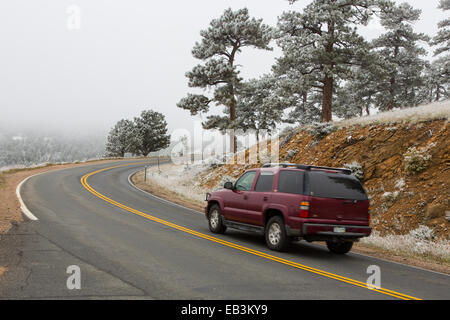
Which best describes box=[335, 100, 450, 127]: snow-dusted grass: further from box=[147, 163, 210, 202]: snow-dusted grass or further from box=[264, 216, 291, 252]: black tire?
box=[264, 216, 291, 252]: black tire

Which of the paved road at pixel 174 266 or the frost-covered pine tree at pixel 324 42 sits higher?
the frost-covered pine tree at pixel 324 42

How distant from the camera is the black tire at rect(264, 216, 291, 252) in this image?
33.2 feet

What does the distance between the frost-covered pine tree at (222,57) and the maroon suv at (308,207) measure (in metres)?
26.4

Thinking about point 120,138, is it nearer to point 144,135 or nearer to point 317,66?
point 144,135

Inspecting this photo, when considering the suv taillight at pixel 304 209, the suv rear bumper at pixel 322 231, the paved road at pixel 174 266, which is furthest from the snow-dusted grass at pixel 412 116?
the suv taillight at pixel 304 209

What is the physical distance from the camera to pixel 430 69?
3459cm

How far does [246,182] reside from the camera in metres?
12.1

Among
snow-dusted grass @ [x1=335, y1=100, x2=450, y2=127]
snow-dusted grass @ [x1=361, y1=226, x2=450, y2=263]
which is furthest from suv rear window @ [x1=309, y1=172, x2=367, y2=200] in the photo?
snow-dusted grass @ [x1=335, y1=100, x2=450, y2=127]

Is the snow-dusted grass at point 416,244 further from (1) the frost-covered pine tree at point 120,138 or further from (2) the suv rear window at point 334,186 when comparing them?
(1) the frost-covered pine tree at point 120,138

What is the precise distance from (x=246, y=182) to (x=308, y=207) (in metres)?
2.71

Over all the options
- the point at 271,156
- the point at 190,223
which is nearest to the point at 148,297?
the point at 190,223

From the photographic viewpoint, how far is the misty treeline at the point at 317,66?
2586cm

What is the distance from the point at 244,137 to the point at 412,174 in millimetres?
26739
